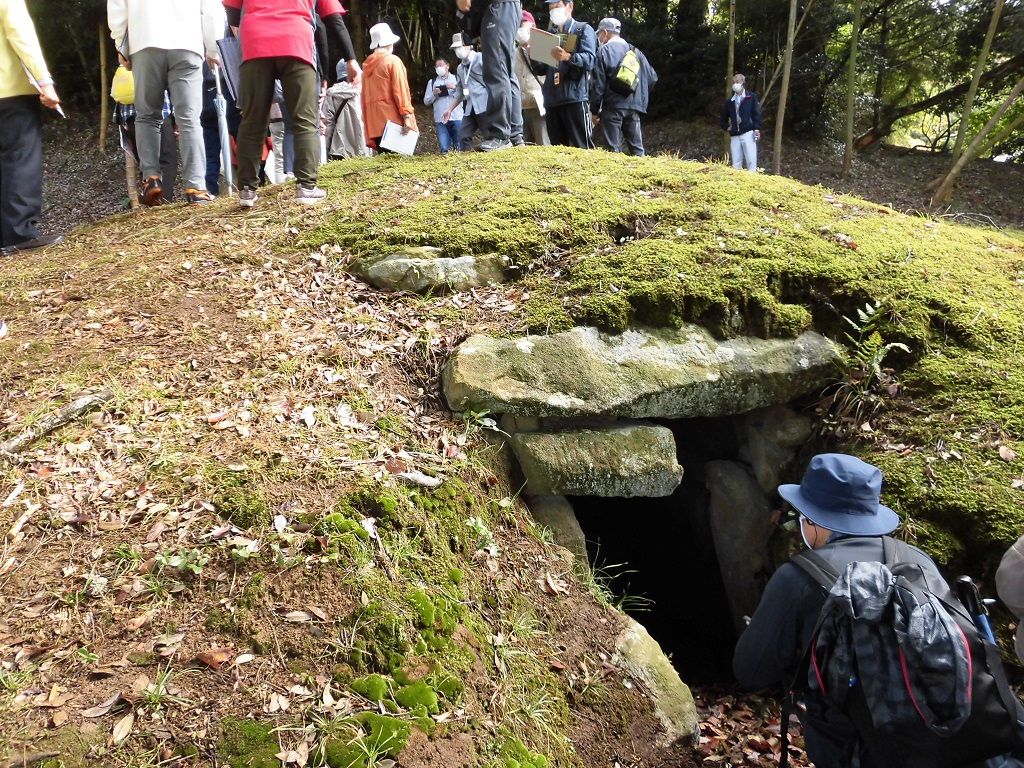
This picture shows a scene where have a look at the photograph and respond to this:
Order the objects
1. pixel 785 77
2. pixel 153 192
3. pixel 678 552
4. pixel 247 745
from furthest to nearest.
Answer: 1. pixel 785 77
2. pixel 153 192
3. pixel 678 552
4. pixel 247 745

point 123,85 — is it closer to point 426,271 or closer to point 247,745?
point 426,271

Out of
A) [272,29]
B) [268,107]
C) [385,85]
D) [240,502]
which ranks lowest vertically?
[240,502]

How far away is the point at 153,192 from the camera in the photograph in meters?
6.42

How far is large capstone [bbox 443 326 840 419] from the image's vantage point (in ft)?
A: 13.5

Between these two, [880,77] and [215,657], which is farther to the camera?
[880,77]

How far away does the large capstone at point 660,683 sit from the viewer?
3578 millimetres

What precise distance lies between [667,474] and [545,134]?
674 cm

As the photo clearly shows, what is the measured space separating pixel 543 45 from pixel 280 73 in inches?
149

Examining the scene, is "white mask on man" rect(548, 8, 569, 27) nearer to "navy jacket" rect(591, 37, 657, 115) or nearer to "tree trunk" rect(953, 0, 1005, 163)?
"navy jacket" rect(591, 37, 657, 115)

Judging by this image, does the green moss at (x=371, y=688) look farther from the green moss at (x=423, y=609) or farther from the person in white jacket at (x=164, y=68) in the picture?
the person in white jacket at (x=164, y=68)

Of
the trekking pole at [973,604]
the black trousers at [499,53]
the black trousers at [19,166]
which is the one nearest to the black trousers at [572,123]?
the black trousers at [499,53]

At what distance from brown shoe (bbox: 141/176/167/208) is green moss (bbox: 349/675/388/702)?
217 inches

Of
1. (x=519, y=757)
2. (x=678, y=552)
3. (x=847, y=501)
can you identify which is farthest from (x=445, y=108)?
(x=519, y=757)

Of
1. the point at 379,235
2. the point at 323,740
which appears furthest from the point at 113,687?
the point at 379,235
